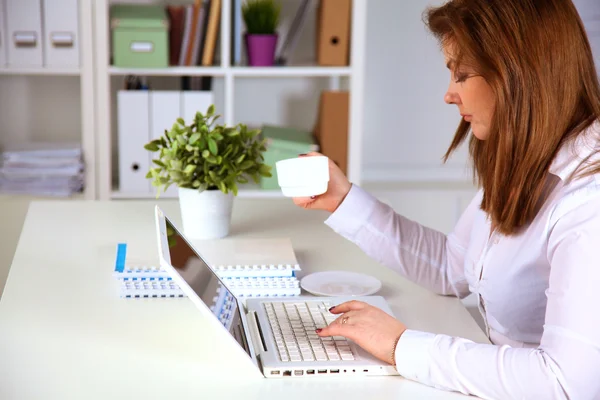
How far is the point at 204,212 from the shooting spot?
172 cm

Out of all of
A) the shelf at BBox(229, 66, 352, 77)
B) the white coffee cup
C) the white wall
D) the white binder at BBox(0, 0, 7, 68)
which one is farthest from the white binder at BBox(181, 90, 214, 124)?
the white coffee cup

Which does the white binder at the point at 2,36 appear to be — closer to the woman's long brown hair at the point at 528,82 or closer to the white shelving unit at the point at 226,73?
the white shelving unit at the point at 226,73

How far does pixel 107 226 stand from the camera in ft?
6.14

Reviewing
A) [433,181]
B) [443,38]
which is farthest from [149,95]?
[443,38]

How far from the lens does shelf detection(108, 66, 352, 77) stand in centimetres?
292

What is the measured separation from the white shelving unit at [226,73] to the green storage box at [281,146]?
93 millimetres

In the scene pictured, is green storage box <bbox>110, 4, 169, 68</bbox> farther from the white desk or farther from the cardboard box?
the white desk

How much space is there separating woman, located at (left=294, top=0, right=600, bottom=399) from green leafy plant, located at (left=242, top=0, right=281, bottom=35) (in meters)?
1.67

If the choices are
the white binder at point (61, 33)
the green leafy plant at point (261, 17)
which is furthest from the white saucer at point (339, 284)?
the white binder at point (61, 33)

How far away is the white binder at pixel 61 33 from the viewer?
2.88 meters

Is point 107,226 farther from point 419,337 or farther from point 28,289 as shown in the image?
point 419,337

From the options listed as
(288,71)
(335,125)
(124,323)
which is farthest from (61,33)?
(124,323)

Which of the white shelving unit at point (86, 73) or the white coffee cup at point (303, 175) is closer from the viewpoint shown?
the white coffee cup at point (303, 175)

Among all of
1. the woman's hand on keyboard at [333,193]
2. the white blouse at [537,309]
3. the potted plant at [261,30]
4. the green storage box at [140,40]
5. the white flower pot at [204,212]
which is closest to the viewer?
the white blouse at [537,309]
